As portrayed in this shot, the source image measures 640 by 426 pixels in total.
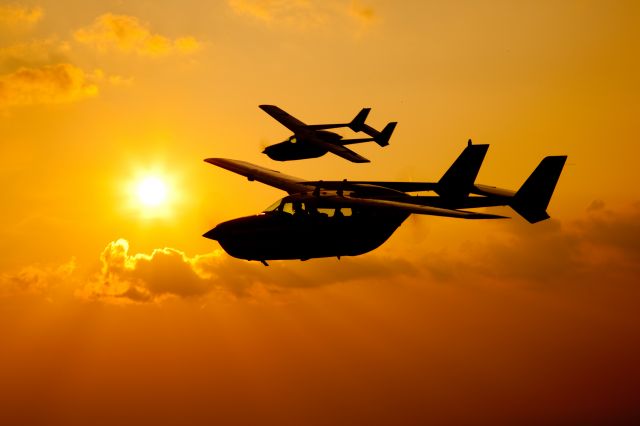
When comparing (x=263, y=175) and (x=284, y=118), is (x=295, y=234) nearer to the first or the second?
(x=263, y=175)

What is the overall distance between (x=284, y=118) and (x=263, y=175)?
28.8 metres

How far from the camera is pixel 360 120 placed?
70.9 meters

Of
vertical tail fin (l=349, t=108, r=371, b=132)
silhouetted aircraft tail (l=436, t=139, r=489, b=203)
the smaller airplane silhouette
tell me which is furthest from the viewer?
vertical tail fin (l=349, t=108, r=371, b=132)

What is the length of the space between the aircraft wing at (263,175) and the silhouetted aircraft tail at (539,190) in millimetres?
11906

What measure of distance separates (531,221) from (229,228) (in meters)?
17.6

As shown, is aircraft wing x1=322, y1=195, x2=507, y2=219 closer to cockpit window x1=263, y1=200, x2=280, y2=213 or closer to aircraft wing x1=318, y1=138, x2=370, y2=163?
cockpit window x1=263, y1=200, x2=280, y2=213

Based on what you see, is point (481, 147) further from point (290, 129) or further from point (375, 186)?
point (290, 129)

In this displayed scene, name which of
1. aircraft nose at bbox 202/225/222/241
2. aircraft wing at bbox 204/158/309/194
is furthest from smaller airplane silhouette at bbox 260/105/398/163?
aircraft nose at bbox 202/225/222/241

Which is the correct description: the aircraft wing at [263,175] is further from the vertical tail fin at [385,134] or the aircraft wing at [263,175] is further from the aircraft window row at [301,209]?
the vertical tail fin at [385,134]

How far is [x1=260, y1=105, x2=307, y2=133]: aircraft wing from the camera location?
62.8 m

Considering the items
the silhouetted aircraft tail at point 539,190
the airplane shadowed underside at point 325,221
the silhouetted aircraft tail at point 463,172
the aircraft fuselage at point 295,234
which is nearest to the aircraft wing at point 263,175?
the airplane shadowed underside at point 325,221

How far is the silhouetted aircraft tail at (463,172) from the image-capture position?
37188 mm

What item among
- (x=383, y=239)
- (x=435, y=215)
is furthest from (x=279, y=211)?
(x=435, y=215)

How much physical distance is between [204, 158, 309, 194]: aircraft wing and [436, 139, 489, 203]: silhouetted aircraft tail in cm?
757
